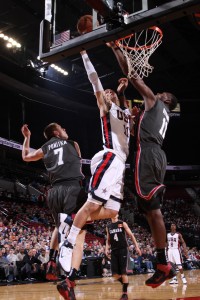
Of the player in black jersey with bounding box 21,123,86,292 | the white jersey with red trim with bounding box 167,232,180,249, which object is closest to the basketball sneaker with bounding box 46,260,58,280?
the player in black jersey with bounding box 21,123,86,292

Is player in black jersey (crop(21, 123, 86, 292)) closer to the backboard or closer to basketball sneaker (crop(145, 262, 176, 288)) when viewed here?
basketball sneaker (crop(145, 262, 176, 288))

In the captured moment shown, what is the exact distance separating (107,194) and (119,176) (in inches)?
11.1

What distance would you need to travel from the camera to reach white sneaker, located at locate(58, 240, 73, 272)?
3.65 meters

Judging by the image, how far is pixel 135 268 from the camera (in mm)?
14977

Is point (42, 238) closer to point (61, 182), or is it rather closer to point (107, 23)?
point (61, 182)

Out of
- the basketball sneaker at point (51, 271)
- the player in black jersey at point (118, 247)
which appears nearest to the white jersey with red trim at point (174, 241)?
the player in black jersey at point (118, 247)

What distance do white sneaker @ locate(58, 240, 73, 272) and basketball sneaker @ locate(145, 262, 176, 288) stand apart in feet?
2.55

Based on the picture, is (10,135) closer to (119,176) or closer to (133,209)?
(133,209)

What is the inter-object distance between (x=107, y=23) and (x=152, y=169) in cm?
181

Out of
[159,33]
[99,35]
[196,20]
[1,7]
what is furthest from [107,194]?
[1,7]

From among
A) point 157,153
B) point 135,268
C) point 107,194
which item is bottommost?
point 135,268

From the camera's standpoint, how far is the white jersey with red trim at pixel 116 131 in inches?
165

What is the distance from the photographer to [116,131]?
14.0ft

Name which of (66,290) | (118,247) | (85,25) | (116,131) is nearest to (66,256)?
(66,290)
